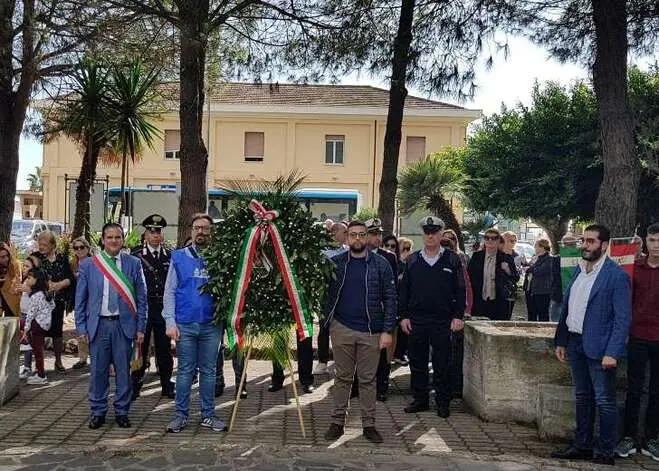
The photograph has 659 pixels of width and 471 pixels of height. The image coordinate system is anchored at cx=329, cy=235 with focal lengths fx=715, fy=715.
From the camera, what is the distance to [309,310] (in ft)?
20.6

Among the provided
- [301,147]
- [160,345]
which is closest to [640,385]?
[160,345]

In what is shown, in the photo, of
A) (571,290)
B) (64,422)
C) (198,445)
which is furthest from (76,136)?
(571,290)

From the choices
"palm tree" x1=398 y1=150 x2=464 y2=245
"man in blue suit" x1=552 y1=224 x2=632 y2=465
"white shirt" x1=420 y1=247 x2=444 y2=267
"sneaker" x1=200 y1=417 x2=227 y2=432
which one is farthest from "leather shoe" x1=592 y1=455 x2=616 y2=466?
"palm tree" x1=398 y1=150 x2=464 y2=245

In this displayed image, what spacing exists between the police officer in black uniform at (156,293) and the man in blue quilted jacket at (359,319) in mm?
2155

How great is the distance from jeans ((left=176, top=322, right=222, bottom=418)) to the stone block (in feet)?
8.35

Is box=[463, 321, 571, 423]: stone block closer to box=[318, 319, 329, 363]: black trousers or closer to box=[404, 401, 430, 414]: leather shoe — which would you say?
box=[404, 401, 430, 414]: leather shoe

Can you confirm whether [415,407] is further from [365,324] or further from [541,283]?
[541,283]

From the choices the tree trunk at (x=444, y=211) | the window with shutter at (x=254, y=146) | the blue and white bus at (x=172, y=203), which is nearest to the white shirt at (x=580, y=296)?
the tree trunk at (x=444, y=211)

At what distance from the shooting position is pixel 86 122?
1374cm

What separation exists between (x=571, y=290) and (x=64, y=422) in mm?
4618

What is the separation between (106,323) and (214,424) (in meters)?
1.31

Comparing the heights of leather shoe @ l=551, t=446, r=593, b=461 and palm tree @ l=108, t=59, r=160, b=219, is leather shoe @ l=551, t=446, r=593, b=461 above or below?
below

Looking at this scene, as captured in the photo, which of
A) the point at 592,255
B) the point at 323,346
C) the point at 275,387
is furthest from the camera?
the point at 323,346

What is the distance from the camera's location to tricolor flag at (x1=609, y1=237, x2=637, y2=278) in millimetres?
6152
